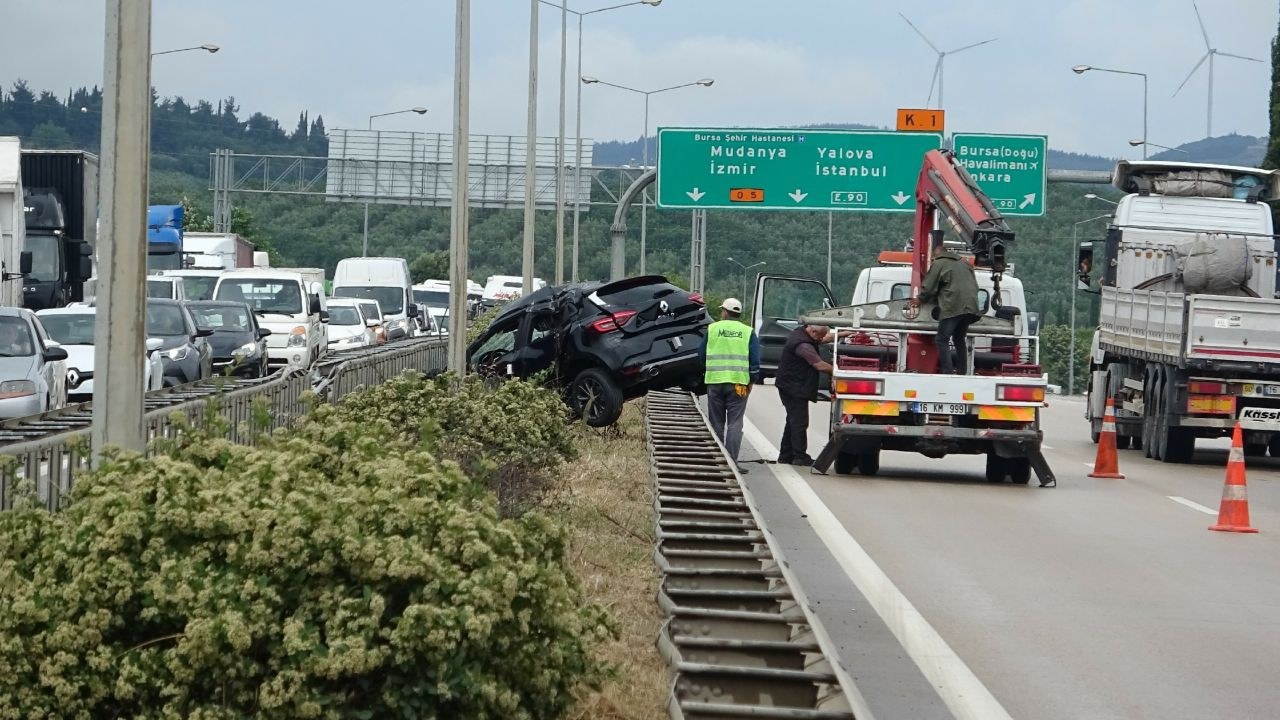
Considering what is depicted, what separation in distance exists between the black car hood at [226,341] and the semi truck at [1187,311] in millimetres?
13048

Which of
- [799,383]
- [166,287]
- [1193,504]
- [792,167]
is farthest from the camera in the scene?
[792,167]

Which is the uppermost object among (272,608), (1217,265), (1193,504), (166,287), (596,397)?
(1217,265)

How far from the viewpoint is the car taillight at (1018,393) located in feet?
60.0

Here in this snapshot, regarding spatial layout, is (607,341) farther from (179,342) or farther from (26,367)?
(179,342)

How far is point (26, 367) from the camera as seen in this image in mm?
18234

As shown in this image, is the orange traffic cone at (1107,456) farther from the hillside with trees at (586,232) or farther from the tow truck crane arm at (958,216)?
the hillside with trees at (586,232)

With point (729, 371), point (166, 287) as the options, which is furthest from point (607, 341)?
point (166, 287)

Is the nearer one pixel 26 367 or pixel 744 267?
pixel 26 367

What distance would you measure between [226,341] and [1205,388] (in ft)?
49.8

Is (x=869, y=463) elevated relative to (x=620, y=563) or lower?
lower

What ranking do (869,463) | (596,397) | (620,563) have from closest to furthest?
(620,563) < (869,463) < (596,397)

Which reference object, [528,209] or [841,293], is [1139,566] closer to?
[528,209]

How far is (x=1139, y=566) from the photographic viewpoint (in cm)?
1232

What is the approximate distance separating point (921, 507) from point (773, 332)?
72.9 ft
